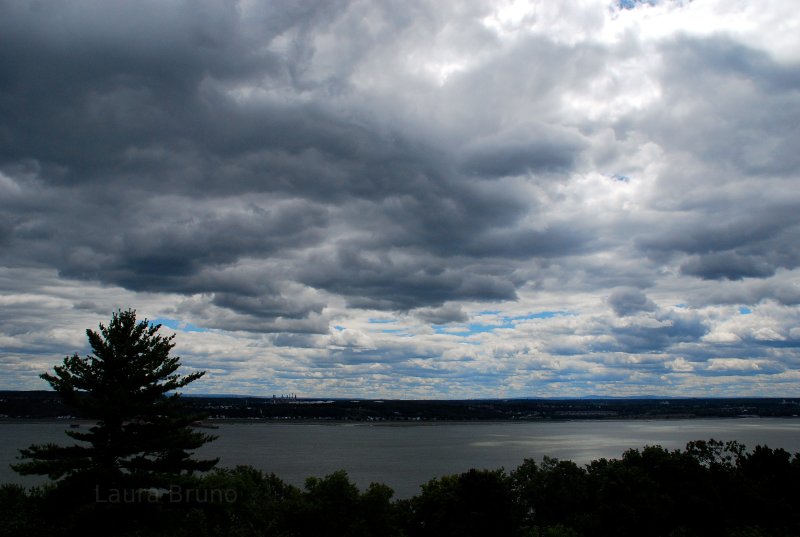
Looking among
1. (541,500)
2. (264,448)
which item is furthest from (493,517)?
(264,448)

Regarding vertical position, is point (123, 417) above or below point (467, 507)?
above

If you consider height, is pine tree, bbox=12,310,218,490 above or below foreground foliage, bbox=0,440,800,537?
above

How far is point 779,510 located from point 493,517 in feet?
66.6

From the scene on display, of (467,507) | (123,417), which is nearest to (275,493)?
(467,507)

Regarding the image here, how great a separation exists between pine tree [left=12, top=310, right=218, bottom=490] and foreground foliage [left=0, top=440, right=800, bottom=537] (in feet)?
4.00

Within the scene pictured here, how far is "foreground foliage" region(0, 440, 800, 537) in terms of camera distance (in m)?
33.0

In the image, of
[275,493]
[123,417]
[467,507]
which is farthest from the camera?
[275,493]

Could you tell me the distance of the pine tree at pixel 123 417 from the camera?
103ft

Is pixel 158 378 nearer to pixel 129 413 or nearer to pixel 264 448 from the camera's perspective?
pixel 129 413

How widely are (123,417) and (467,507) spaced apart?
897 inches

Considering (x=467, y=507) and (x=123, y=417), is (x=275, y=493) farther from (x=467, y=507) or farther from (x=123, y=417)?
(x=123, y=417)

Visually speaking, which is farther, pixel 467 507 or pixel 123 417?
pixel 467 507

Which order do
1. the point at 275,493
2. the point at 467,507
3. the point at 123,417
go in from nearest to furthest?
the point at 123,417
the point at 467,507
the point at 275,493

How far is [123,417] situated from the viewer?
106 ft
